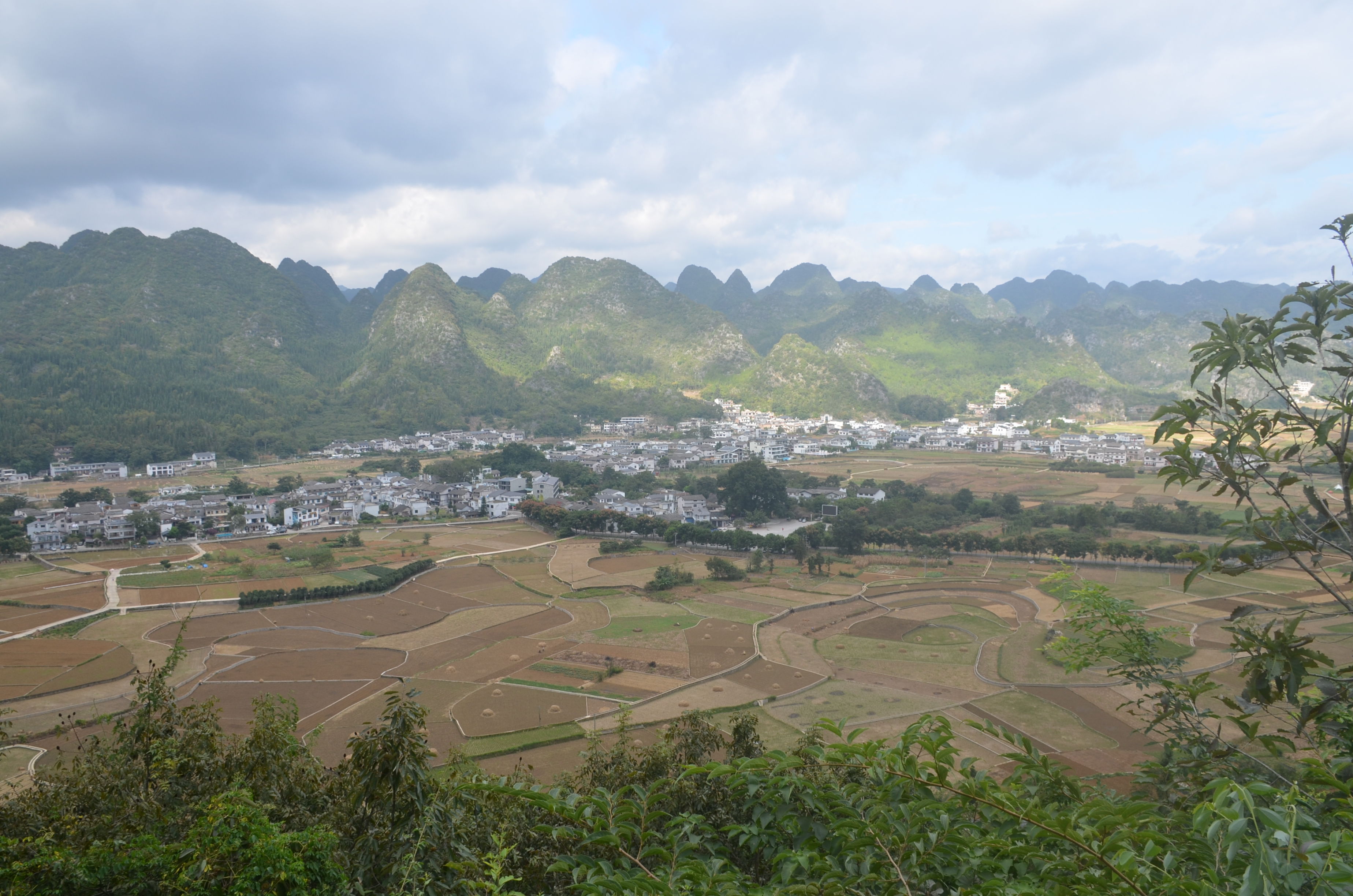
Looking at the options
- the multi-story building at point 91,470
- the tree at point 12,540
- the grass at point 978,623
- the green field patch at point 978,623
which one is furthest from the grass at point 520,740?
the multi-story building at point 91,470

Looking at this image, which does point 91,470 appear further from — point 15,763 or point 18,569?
point 15,763

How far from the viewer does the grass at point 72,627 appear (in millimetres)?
23516

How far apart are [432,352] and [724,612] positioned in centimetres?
8253

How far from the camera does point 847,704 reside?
18719 millimetres

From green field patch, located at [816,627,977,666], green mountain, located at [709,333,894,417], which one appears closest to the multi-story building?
green field patch, located at [816,627,977,666]

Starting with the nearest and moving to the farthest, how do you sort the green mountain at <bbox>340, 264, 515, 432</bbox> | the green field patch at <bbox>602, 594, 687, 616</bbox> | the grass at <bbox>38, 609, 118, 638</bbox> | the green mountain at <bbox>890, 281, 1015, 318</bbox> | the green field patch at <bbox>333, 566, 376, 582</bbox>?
the grass at <bbox>38, 609, 118, 638</bbox>, the green field patch at <bbox>602, 594, 687, 616</bbox>, the green field patch at <bbox>333, 566, 376, 582</bbox>, the green mountain at <bbox>340, 264, 515, 432</bbox>, the green mountain at <bbox>890, 281, 1015, 318</bbox>

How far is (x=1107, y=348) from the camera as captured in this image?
119m

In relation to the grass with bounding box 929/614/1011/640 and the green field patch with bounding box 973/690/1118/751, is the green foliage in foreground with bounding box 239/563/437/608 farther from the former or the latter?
the green field patch with bounding box 973/690/1118/751

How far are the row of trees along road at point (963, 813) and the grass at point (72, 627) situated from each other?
79.3 ft

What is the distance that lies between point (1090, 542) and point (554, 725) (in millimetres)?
26526

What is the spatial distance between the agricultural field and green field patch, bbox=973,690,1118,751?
0.27 feet

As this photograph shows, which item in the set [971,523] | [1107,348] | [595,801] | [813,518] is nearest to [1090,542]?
[971,523]

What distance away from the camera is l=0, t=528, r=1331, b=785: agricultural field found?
57.2ft

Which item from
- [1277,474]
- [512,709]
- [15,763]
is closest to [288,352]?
[15,763]
